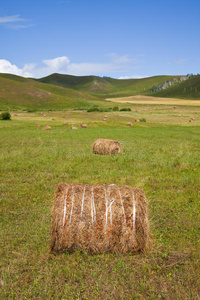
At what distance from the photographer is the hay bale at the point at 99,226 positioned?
6.69m

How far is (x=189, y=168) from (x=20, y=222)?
995 cm

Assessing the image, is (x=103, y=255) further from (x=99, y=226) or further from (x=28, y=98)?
(x=28, y=98)

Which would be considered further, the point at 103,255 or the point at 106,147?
the point at 106,147

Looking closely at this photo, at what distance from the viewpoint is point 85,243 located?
671 centimetres

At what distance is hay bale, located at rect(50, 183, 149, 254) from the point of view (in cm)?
669

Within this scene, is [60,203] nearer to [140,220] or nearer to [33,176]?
[140,220]

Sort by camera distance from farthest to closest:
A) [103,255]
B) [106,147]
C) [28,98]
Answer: [28,98] < [106,147] < [103,255]

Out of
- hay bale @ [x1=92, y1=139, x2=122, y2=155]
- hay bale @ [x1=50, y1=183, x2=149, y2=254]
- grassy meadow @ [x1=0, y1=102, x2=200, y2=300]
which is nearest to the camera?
grassy meadow @ [x1=0, y1=102, x2=200, y2=300]

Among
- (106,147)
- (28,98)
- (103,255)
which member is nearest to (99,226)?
(103,255)

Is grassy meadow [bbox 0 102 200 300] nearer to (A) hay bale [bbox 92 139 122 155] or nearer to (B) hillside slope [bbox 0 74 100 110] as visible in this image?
(A) hay bale [bbox 92 139 122 155]

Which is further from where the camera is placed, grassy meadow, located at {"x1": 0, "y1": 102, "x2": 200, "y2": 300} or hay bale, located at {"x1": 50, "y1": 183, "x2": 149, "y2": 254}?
hay bale, located at {"x1": 50, "y1": 183, "x2": 149, "y2": 254}

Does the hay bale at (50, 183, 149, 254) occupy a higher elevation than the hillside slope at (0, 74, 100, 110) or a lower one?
lower

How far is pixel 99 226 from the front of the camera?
22.1ft

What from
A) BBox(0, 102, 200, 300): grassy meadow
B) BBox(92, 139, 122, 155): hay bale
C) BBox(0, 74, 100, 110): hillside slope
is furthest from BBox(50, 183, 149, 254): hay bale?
BBox(0, 74, 100, 110): hillside slope
